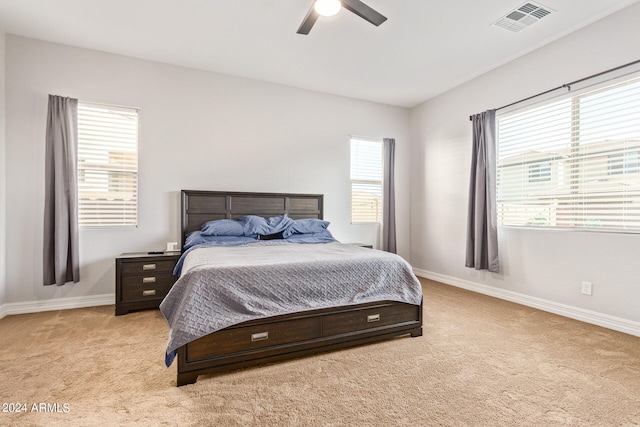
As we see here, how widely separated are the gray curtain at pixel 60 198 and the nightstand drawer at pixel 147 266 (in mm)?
650

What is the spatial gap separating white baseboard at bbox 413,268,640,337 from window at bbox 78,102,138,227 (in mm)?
4392

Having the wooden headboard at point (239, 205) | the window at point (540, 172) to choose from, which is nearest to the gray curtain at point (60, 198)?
the wooden headboard at point (239, 205)

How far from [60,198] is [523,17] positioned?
490 centimetres

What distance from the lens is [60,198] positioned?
124 inches

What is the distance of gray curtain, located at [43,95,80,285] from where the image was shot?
315 centimetres

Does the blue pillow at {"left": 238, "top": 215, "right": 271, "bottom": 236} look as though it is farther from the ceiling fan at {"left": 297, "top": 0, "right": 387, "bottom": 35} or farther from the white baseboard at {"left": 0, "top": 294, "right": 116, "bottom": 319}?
the ceiling fan at {"left": 297, "top": 0, "right": 387, "bottom": 35}

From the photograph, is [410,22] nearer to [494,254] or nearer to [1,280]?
[494,254]

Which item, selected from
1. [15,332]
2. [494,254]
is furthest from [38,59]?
[494,254]

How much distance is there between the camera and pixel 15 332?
2633 millimetres

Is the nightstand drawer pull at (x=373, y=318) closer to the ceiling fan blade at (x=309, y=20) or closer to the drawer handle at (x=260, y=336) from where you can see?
the drawer handle at (x=260, y=336)

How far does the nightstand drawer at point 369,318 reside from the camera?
227 cm

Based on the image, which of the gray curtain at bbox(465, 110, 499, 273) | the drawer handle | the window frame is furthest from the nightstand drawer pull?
the window frame

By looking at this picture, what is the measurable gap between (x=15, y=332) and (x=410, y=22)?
4531mm

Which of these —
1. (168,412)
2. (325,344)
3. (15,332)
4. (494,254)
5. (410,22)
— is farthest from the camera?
(494,254)
